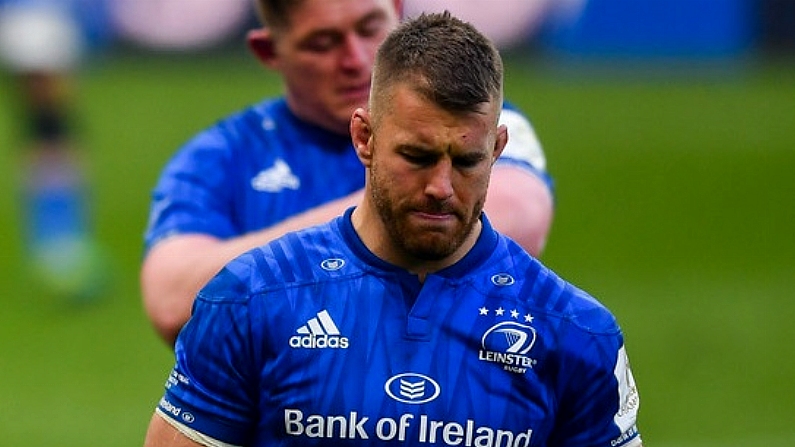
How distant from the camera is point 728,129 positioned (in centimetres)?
1697

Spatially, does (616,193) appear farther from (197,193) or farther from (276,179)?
(197,193)

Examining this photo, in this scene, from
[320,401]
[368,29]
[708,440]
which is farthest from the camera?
[708,440]

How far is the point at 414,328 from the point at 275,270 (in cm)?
30

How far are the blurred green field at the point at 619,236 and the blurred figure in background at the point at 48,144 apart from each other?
0.21 m

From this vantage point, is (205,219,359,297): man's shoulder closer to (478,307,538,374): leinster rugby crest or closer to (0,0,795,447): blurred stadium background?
(478,307,538,374): leinster rugby crest

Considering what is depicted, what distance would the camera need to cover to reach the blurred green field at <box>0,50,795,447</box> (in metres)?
12.0

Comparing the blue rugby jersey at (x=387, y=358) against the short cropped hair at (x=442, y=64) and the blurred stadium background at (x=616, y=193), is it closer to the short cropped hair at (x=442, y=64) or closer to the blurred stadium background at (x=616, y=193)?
the short cropped hair at (x=442, y=64)

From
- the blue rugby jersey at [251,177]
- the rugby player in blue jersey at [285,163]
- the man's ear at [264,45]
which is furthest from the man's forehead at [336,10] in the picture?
the blue rugby jersey at [251,177]

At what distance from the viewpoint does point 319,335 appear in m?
3.91

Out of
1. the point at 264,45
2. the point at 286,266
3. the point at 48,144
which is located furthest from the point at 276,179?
the point at 48,144

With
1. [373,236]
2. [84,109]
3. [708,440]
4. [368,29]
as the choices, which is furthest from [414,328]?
[84,109]

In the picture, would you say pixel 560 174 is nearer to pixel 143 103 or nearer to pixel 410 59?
pixel 143 103

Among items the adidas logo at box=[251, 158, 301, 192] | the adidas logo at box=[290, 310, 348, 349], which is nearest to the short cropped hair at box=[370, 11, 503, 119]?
the adidas logo at box=[290, 310, 348, 349]

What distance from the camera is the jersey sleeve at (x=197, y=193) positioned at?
5086 millimetres
